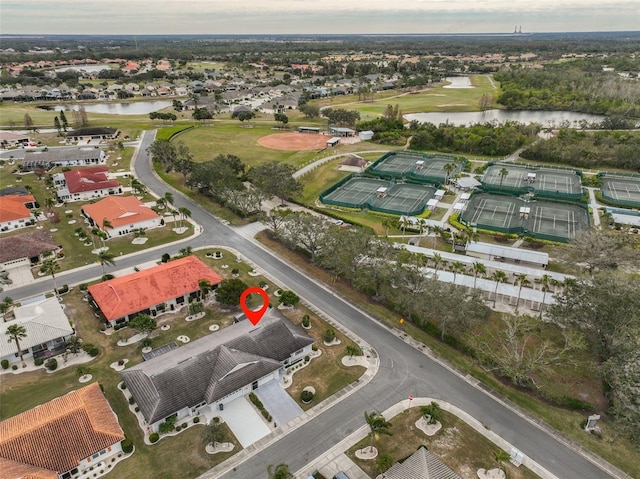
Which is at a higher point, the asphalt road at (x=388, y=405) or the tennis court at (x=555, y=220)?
the tennis court at (x=555, y=220)

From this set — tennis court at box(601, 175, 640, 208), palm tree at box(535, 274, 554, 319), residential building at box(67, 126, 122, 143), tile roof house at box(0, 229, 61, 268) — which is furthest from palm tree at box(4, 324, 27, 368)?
tennis court at box(601, 175, 640, 208)

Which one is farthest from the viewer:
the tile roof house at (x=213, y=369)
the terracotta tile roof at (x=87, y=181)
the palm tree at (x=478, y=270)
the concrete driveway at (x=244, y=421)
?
the terracotta tile roof at (x=87, y=181)

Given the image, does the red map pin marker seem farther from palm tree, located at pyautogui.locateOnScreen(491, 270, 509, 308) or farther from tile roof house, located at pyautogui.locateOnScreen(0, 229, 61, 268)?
tile roof house, located at pyautogui.locateOnScreen(0, 229, 61, 268)

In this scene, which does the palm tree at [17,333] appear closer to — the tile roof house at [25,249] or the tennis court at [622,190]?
the tile roof house at [25,249]

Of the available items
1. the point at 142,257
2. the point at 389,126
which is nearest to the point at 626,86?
the point at 389,126

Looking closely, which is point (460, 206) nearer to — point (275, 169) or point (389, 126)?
point (275, 169)

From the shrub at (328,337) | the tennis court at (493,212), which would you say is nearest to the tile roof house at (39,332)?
the shrub at (328,337)
